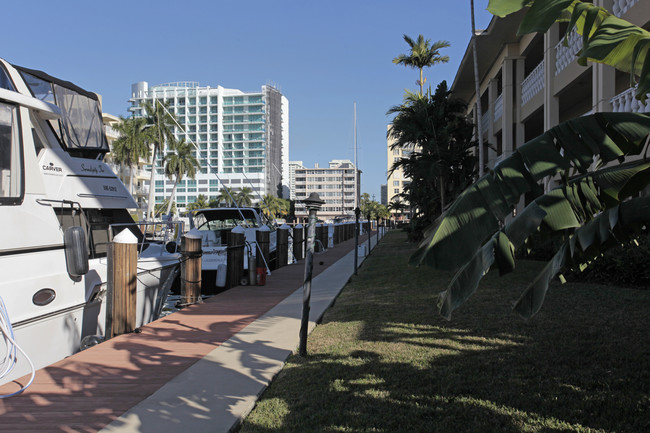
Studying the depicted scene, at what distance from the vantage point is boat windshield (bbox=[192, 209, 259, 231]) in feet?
55.7

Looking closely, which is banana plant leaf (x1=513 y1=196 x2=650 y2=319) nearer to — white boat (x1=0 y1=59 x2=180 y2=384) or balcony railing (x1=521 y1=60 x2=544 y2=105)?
white boat (x1=0 y1=59 x2=180 y2=384)

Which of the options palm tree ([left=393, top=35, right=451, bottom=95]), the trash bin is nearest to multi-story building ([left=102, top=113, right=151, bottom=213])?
palm tree ([left=393, top=35, right=451, bottom=95])

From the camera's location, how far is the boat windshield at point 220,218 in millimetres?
16984

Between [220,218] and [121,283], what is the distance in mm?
9620

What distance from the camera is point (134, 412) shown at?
459 cm

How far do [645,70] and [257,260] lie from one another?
11.8 metres

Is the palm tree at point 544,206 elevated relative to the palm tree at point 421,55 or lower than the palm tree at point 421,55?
lower

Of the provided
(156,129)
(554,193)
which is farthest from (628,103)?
(156,129)

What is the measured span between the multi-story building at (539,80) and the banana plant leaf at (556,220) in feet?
22.4

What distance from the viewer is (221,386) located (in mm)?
5273

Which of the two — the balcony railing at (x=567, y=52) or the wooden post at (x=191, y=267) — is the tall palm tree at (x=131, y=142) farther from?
the wooden post at (x=191, y=267)

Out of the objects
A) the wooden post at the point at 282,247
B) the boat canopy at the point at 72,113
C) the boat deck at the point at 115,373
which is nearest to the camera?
the boat deck at the point at 115,373

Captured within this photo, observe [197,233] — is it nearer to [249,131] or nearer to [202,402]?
[202,402]

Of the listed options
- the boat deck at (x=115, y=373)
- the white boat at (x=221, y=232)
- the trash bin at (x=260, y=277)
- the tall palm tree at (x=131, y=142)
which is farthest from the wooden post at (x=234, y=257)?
the tall palm tree at (x=131, y=142)
